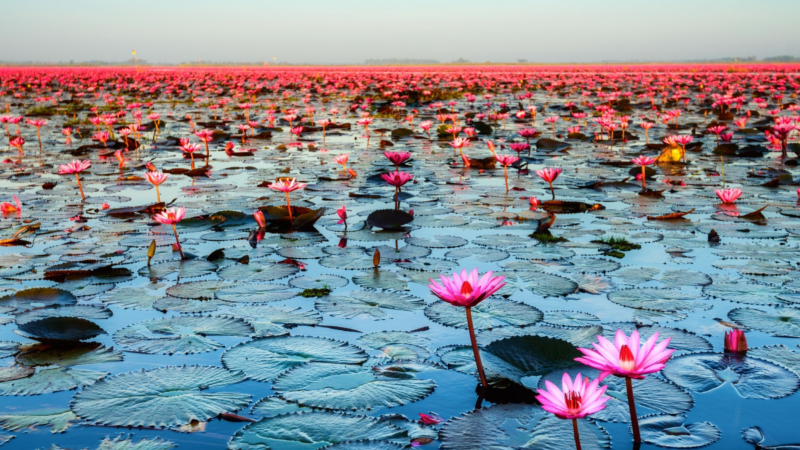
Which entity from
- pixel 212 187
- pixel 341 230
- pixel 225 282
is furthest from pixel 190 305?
pixel 212 187

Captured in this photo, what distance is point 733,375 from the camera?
1.96 metres

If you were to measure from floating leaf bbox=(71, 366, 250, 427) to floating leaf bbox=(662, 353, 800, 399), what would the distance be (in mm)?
1360

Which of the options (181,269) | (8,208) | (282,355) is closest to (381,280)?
(282,355)

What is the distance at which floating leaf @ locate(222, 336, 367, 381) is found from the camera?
2037 mm

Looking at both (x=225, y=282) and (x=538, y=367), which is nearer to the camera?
(x=538, y=367)

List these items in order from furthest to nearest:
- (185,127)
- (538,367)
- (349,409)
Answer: (185,127)
(538,367)
(349,409)

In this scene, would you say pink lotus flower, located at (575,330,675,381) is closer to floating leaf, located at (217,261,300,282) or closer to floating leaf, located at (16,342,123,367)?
A: floating leaf, located at (16,342,123,367)

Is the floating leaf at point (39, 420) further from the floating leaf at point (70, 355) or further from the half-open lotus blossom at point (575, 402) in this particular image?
the half-open lotus blossom at point (575, 402)

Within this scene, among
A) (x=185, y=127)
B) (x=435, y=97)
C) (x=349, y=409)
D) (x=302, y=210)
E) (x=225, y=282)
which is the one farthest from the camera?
(x=435, y=97)

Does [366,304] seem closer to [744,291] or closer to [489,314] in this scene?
[489,314]

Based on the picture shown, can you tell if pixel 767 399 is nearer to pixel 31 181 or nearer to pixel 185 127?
pixel 31 181

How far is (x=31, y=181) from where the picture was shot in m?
5.79

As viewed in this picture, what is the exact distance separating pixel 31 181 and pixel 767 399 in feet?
20.0

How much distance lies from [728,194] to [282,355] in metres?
3.65
